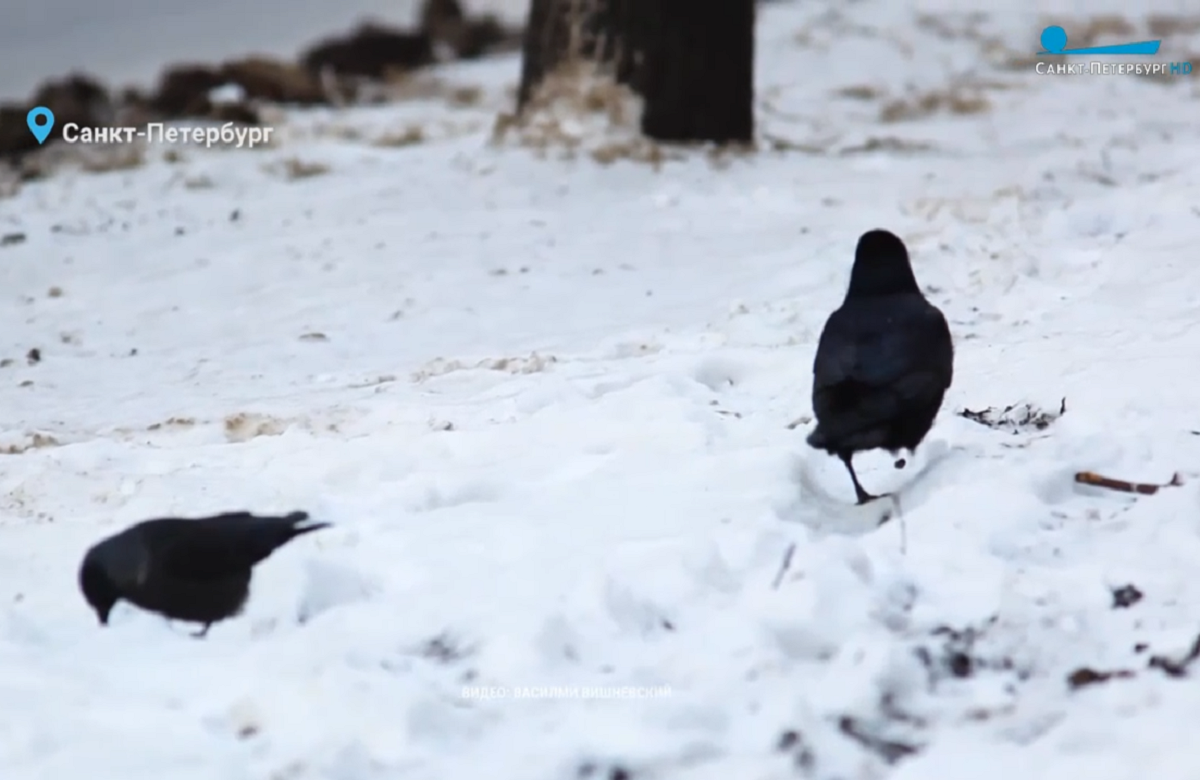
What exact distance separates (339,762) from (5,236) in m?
5.95

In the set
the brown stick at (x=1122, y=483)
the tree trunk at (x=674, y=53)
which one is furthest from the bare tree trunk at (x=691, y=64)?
the brown stick at (x=1122, y=483)

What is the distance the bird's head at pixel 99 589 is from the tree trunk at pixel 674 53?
5873mm

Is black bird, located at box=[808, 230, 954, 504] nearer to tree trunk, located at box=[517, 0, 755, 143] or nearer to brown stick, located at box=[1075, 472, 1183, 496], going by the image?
brown stick, located at box=[1075, 472, 1183, 496]

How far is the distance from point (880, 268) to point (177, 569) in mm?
2137

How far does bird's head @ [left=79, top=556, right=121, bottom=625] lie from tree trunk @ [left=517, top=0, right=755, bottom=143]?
5.87m

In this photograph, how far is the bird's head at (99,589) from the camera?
3457mm

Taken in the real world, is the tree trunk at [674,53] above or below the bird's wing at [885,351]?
above

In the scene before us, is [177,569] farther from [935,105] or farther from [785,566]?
[935,105]

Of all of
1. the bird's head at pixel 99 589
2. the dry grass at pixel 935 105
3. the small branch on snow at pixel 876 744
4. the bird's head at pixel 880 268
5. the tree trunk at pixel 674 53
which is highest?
the tree trunk at pixel 674 53

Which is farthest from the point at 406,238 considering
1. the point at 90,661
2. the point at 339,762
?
the point at 339,762

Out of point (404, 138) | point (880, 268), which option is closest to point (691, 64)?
point (404, 138)

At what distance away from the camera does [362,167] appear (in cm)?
905

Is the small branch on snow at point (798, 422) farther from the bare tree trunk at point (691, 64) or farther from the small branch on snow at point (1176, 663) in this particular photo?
the bare tree trunk at point (691, 64)

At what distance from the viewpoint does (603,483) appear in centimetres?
399
